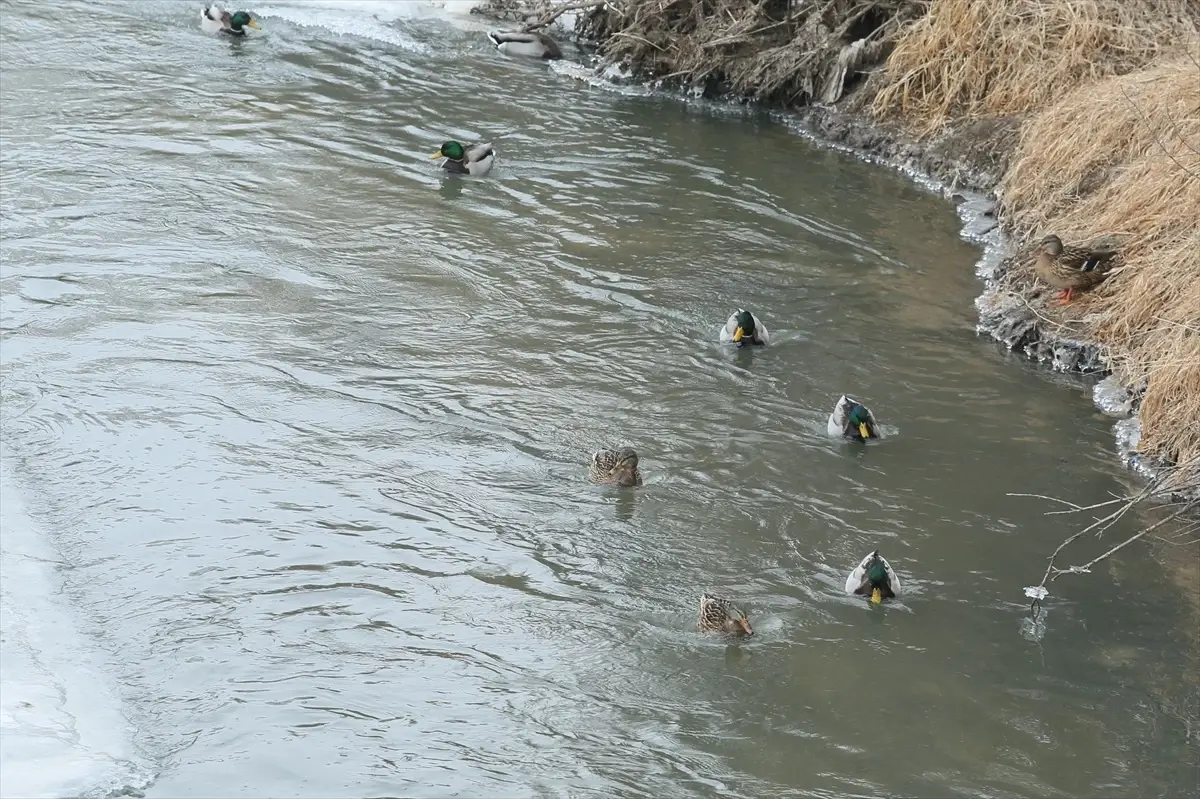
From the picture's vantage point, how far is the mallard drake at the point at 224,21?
17.3 metres

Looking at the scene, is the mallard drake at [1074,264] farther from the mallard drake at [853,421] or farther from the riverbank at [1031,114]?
the mallard drake at [853,421]

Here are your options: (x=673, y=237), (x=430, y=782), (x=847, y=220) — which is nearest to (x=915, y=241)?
(x=847, y=220)

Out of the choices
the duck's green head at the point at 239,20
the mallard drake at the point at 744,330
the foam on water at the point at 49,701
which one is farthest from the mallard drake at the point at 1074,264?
the duck's green head at the point at 239,20

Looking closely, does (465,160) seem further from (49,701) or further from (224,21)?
(49,701)

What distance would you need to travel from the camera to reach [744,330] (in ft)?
33.9

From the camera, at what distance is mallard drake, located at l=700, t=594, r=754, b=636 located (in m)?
7.13

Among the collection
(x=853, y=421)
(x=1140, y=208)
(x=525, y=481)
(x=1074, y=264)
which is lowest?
(x=525, y=481)

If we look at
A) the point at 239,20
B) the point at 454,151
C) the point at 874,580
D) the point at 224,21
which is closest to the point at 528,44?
the point at 239,20

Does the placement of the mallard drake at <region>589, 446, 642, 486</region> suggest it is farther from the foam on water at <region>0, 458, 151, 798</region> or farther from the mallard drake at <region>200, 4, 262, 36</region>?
the mallard drake at <region>200, 4, 262, 36</region>

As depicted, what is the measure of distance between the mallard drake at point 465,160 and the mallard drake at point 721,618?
24.0 feet

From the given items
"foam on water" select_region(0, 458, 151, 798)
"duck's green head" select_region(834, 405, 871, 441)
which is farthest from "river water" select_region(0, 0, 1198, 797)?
"duck's green head" select_region(834, 405, 871, 441)

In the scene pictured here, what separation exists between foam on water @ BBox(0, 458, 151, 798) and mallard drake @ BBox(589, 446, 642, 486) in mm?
3029

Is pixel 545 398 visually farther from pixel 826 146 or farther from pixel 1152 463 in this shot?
pixel 826 146

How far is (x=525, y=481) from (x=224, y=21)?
1096 centimetres
